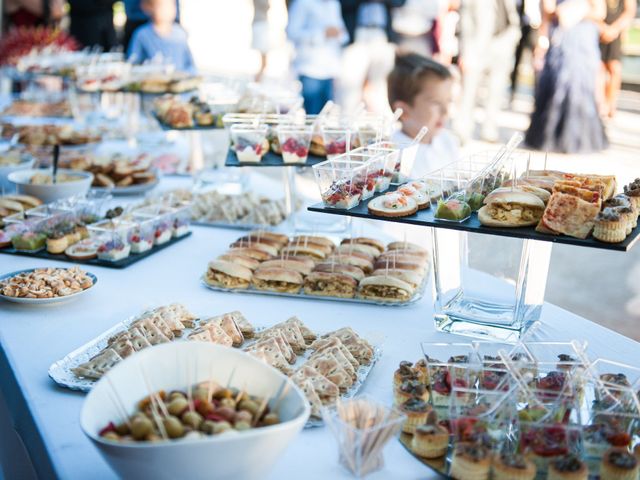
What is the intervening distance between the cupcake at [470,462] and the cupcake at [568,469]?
0.35 ft

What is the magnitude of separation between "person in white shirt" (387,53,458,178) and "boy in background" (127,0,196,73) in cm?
248

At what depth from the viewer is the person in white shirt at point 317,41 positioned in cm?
682

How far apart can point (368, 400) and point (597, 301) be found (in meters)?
3.58

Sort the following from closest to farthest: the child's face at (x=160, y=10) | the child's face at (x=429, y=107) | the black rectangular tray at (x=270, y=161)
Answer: the black rectangular tray at (x=270, y=161)
the child's face at (x=429, y=107)
the child's face at (x=160, y=10)

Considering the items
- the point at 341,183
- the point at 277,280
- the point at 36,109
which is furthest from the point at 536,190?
the point at 36,109

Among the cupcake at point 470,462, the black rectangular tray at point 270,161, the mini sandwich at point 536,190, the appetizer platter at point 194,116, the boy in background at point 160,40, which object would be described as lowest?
the cupcake at point 470,462

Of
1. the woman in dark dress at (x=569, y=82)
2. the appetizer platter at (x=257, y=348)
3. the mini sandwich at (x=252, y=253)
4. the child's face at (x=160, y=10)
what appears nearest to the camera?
the appetizer platter at (x=257, y=348)

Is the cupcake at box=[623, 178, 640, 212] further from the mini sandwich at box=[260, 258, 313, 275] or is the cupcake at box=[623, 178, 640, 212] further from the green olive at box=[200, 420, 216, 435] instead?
the green olive at box=[200, 420, 216, 435]

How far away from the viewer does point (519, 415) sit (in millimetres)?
1424

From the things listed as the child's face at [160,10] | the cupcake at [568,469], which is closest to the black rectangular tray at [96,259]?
the cupcake at [568,469]

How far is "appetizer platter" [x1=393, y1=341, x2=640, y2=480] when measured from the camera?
130 cm

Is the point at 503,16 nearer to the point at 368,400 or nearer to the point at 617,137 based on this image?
the point at 617,137

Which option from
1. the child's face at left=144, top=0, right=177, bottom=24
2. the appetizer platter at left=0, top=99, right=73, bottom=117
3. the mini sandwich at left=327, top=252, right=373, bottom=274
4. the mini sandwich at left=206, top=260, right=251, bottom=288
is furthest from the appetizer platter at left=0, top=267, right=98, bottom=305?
the child's face at left=144, top=0, right=177, bottom=24

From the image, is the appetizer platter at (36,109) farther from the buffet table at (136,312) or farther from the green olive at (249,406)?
the green olive at (249,406)
